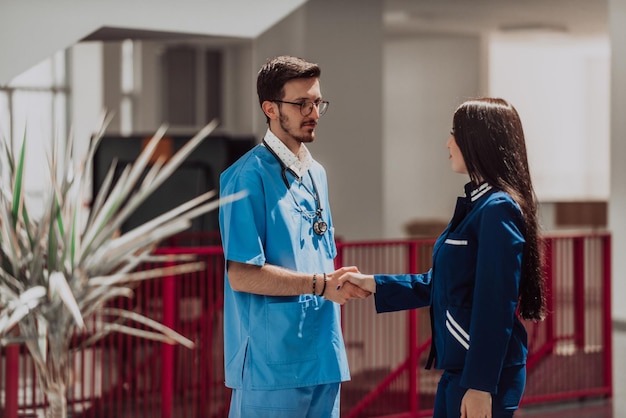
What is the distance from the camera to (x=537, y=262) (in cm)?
276

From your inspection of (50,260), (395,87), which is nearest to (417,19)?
(395,87)

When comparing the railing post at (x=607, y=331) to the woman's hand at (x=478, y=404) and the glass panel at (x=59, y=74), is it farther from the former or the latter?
the glass panel at (x=59, y=74)

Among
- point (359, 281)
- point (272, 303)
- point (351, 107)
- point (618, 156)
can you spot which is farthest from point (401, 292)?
point (351, 107)

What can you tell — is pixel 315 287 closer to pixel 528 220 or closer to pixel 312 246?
pixel 312 246

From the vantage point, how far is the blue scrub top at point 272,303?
3.04 metres

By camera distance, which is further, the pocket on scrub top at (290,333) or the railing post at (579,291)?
the railing post at (579,291)

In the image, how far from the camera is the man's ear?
3.13m

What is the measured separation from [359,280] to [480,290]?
24.8 inches

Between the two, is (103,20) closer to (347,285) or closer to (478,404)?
(347,285)

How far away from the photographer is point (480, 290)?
263cm

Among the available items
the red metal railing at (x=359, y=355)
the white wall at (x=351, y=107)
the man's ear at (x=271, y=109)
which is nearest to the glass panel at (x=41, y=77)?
the white wall at (x=351, y=107)

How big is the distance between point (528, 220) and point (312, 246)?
0.74 meters

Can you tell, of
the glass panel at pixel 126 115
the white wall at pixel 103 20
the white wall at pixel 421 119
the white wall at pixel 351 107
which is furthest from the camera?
the glass panel at pixel 126 115

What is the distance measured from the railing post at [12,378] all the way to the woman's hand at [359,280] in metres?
2.26
